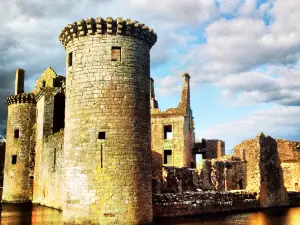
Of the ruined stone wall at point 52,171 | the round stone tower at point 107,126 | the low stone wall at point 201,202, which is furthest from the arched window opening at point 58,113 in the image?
the round stone tower at point 107,126

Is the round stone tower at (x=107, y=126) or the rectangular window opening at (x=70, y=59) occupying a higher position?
the rectangular window opening at (x=70, y=59)

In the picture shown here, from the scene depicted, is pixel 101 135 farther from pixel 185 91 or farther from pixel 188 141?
pixel 188 141

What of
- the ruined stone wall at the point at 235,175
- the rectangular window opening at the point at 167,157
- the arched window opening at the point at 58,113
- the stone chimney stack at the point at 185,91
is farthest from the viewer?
the stone chimney stack at the point at 185,91

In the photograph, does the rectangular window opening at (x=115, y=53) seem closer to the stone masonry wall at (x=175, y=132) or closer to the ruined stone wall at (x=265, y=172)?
the ruined stone wall at (x=265, y=172)

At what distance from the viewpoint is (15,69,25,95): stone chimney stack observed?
3434cm

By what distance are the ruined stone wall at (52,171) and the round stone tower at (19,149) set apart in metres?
3.67

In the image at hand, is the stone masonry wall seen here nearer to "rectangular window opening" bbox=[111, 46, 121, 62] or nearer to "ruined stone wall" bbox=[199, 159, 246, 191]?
"ruined stone wall" bbox=[199, 159, 246, 191]

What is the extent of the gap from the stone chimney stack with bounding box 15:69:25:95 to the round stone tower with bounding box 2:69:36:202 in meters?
2.02

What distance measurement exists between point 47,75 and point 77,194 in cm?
2051

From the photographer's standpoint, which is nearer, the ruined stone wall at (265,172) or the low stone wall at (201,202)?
the low stone wall at (201,202)

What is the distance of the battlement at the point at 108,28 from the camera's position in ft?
47.6

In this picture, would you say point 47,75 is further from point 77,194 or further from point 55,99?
point 77,194

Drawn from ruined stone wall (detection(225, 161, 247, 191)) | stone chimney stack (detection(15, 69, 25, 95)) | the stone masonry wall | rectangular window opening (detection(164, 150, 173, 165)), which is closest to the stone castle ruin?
ruined stone wall (detection(225, 161, 247, 191))

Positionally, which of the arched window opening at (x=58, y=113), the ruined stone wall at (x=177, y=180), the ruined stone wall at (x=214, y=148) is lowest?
the ruined stone wall at (x=177, y=180)
